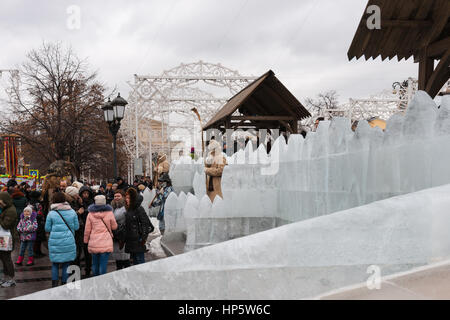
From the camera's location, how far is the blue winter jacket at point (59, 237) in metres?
6.27

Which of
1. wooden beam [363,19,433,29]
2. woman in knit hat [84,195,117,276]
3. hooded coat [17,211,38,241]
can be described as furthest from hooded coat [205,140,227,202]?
hooded coat [17,211,38,241]

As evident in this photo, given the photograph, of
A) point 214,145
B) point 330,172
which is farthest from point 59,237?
point 330,172

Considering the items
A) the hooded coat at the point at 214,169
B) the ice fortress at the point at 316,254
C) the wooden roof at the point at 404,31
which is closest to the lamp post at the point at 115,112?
the hooded coat at the point at 214,169

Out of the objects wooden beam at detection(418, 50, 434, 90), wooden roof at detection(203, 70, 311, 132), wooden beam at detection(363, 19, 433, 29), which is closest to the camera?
wooden beam at detection(363, 19, 433, 29)

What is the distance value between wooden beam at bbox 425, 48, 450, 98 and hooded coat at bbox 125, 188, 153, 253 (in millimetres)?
5412

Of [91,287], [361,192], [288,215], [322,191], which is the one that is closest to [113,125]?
[288,215]

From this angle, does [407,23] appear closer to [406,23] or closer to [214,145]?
Result: [406,23]

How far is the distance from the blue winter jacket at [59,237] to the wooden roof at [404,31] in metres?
5.88

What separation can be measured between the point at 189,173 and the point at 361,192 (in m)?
9.69

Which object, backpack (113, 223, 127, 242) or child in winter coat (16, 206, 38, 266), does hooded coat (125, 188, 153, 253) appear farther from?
child in winter coat (16, 206, 38, 266)

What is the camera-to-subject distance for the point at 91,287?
8.62 ft

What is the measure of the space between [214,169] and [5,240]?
13.1ft

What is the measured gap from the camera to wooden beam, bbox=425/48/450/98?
6833mm

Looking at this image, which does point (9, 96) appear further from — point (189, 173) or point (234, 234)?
point (234, 234)
